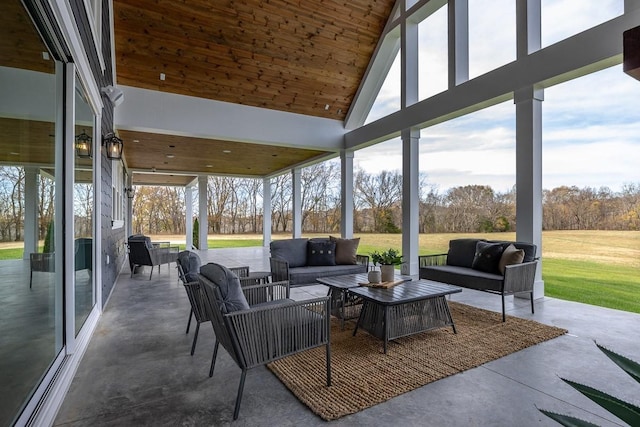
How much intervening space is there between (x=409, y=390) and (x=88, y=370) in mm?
2466

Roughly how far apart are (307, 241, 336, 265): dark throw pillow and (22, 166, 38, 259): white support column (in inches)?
142

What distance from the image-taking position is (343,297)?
371 centimetres

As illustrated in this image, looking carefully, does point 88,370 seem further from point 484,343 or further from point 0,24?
point 484,343

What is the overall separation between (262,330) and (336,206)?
12954 mm

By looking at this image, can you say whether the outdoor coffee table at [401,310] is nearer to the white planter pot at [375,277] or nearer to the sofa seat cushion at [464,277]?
the white planter pot at [375,277]

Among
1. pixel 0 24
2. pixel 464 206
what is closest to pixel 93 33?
pixel 0 24

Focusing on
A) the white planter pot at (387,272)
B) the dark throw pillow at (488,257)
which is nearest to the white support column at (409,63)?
the dark throw pillow at (488,257)

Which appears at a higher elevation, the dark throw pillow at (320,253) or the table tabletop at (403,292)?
the dark throw pillow at (320,253)

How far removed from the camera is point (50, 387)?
2102mm

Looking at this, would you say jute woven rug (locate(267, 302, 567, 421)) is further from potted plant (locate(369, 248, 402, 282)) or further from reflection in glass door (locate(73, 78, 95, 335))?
reflection in glass door (locate(73, 78, 95, 335))

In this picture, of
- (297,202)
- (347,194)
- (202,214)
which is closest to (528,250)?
(347,194)

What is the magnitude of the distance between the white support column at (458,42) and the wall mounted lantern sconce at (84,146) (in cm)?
521

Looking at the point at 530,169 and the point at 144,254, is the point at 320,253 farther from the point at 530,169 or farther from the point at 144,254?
the point at 144,254

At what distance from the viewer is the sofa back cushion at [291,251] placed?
509 centimetres
